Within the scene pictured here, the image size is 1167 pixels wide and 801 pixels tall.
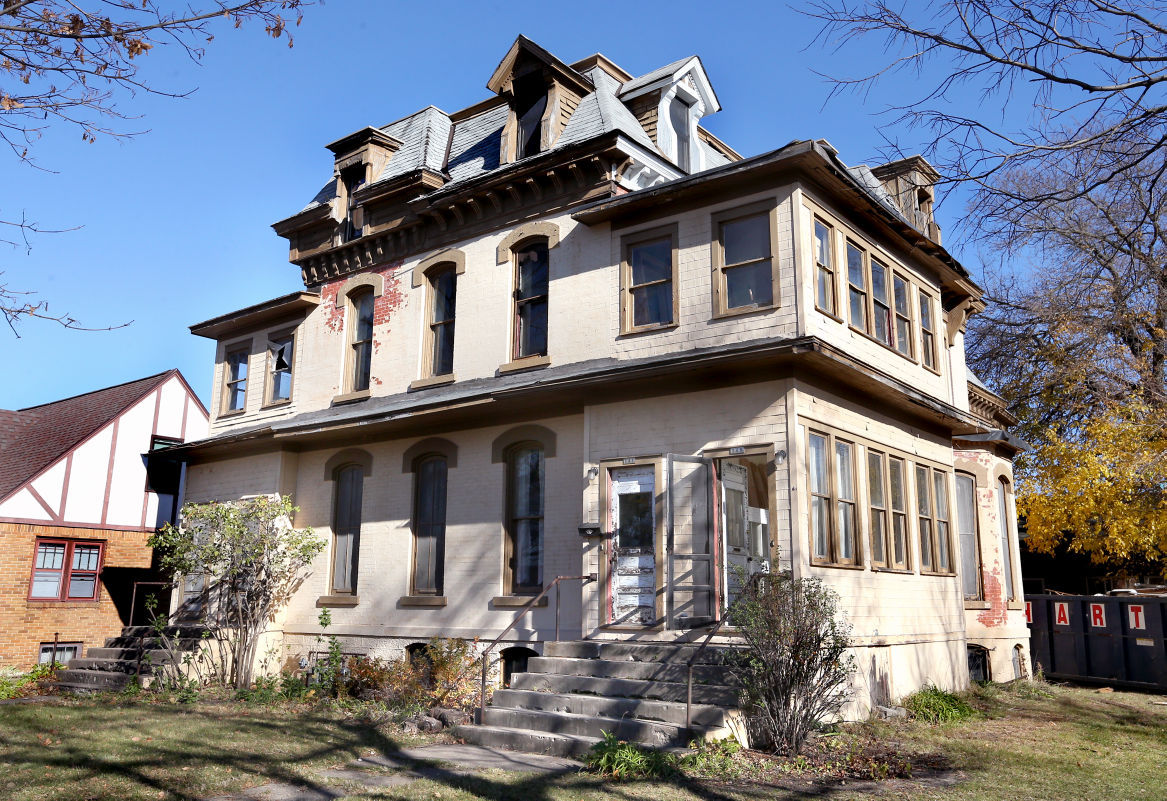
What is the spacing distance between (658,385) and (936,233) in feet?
33.1

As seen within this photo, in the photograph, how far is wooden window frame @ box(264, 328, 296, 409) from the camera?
2050 cm

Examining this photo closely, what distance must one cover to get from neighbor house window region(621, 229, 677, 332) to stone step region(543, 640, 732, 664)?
4.90m

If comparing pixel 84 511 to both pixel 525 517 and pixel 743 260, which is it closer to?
pixel 525 517

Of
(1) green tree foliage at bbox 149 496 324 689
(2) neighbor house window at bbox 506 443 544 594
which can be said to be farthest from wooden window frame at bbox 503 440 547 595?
(1) green tree foliage at bbox 149 496 324 689

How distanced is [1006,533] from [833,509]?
969 centimetres

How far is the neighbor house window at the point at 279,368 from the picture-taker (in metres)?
20.7

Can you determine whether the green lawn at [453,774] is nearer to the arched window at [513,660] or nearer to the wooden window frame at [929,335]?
the arched window at [513,660]

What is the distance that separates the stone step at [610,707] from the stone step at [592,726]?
14 centimetres

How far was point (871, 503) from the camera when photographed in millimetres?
15023

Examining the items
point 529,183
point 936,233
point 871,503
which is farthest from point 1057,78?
point 936,233

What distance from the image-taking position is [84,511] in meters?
22.1

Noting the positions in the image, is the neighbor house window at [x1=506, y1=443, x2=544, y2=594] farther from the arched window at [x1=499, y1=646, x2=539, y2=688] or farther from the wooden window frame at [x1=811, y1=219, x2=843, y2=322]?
the wooden window frame at [x1=811, y1=219, x2=843, y2=322]

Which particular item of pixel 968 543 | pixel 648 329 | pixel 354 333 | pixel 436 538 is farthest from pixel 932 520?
pixel 354 333

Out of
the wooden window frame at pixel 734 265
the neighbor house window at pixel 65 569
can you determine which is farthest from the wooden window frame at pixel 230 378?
the wooden window frame at pixel 734 265
